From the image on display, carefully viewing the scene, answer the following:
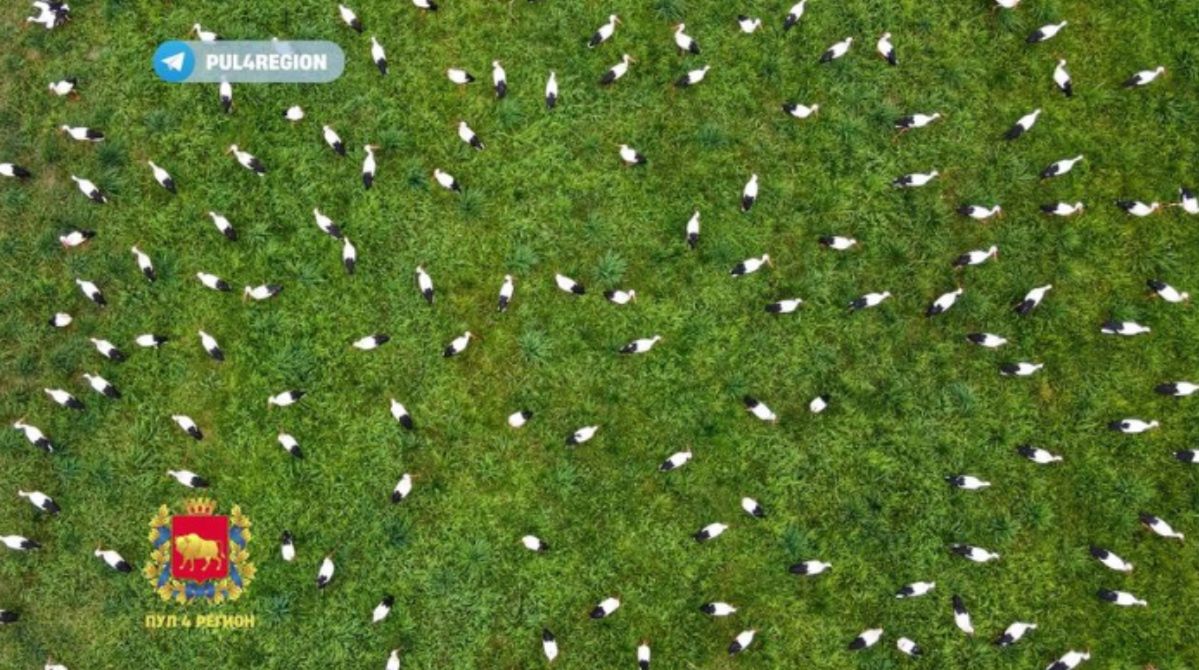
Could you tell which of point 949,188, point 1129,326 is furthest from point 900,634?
point 949,188

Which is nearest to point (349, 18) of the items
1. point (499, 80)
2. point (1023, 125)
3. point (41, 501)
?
point (499, 80)

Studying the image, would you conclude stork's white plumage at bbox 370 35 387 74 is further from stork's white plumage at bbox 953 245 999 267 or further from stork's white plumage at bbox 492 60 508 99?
stork's white plumage at bbox 953 245 999 267

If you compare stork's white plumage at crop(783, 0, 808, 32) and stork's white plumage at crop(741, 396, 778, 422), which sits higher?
stork's white plumage at crop(783, 0, 808, 32)

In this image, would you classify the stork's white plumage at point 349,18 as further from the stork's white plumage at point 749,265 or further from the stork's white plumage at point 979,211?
the stork's white plumage at point 979,211

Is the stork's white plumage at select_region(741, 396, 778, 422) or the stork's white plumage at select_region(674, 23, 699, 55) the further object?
the stork's white plumage at select_region(674, 23, 699, 55)

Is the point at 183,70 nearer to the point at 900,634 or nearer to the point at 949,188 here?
the point at 949,188

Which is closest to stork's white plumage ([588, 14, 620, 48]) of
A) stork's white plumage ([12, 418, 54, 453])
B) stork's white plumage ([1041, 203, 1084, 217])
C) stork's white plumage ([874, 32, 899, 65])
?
stork's white plumage ([874, 32, 899, 65])
